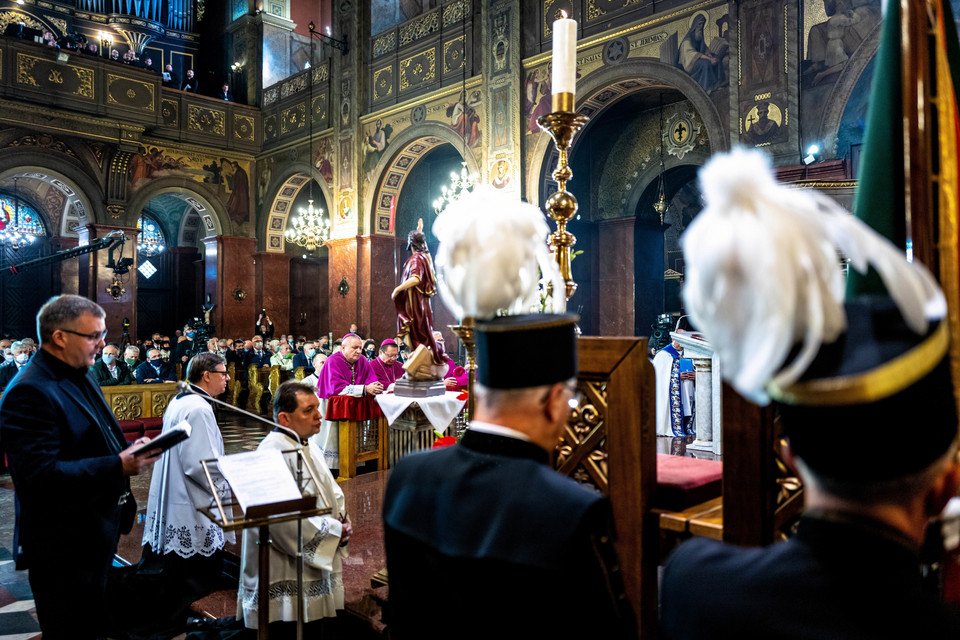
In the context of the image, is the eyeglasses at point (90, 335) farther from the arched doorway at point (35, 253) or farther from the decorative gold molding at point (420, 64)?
the arched doorway at point (35, 253)

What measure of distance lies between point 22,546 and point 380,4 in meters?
14.6

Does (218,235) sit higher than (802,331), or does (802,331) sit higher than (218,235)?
(218,235)

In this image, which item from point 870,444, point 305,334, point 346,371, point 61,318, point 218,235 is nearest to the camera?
point 870,444

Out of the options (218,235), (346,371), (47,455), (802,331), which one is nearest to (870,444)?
(802,331)

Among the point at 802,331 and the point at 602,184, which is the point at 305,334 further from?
the point at 802,331

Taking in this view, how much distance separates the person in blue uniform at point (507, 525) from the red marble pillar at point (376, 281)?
43.7ft

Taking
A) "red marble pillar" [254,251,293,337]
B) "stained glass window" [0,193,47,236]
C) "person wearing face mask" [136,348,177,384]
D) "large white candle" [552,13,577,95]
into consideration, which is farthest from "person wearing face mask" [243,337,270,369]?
"large white candle" [552,13,577,95]

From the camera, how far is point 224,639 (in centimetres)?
329

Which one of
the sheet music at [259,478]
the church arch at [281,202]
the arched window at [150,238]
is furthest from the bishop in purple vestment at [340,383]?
the arched window at [150,238]

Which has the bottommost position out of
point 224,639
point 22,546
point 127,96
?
point 224,639

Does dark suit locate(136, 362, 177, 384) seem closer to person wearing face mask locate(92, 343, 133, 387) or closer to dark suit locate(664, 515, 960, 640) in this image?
person wearing face mask locate(92, 343, 133, 387)

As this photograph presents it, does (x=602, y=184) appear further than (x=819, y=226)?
Yes

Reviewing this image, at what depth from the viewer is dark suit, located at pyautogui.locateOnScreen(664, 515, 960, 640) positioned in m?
0.79

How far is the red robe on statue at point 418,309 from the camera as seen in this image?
688 cm
